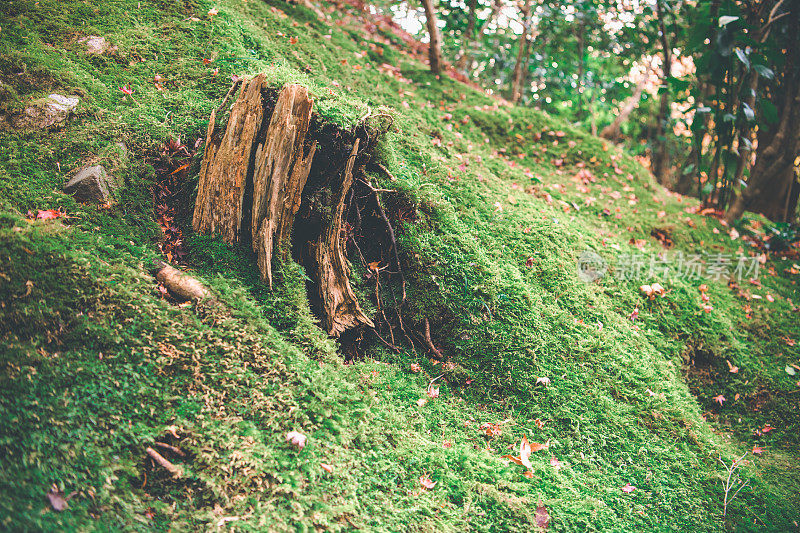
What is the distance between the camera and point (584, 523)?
270cm

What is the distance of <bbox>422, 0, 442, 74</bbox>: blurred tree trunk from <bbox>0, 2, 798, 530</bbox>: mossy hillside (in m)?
1.63

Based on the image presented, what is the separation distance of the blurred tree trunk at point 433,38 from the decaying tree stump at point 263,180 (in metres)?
4.03

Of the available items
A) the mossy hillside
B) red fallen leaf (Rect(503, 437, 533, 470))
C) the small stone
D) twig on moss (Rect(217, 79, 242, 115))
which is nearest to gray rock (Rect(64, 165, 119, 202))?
the mossy hillside

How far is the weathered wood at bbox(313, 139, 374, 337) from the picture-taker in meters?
3.07

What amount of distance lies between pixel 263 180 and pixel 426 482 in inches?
86.6

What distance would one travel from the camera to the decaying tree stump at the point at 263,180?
2898 mm

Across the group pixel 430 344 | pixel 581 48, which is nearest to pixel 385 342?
pixel 430 344

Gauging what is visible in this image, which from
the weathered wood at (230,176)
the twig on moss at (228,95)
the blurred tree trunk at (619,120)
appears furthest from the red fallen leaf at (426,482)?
the blurred tree trunk at (619,120)

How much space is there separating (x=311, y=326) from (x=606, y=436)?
2.41 meters

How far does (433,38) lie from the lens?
6.52 m

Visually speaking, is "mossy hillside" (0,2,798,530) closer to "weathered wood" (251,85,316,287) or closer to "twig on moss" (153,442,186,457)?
"twig on moss" (153,442,186,457)

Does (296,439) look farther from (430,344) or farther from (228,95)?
(228,95)

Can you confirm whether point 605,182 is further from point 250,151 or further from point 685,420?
point 250,151

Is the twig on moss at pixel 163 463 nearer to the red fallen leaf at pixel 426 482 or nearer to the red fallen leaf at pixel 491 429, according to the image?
the red fallen leaf at pixel 426 482
